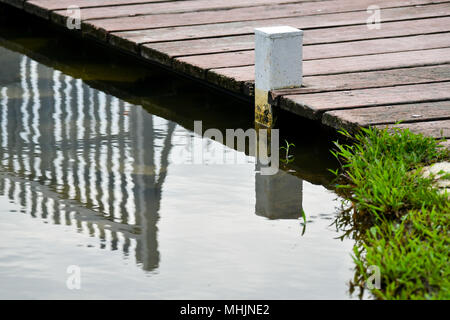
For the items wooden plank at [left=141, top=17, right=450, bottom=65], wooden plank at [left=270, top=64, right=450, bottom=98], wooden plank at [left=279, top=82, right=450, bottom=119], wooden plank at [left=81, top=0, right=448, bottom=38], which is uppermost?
wooden plank at [left=81, top=0, right=448, bottom=38]

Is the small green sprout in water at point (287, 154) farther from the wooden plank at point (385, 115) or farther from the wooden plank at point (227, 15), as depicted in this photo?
the wooden plank at point (227, 15)

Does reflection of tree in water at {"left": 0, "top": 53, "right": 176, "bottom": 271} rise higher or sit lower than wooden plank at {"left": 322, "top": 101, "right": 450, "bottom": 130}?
lower

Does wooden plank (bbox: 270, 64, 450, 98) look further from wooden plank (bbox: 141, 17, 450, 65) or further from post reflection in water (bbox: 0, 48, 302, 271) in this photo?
wooden plank (bbox: 141, 17, 450, 65)

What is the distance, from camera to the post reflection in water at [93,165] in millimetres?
4488

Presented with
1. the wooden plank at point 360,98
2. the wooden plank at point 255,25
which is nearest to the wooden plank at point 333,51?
the wooden plank at point 255,25

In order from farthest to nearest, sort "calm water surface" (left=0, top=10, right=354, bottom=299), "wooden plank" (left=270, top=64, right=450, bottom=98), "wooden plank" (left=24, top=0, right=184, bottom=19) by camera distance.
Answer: "wooden plank" (left=24, top=0, right=184, bottom=19) < "wooden plank" (left=270, top=64, right=450, bottom=98) < "calm water surface" (left=0, top=10, right=354, bottom=299)

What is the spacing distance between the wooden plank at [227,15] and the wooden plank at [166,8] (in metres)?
0.10

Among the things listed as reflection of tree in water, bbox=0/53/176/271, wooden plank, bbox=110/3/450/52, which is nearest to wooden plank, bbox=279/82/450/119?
reflection of tree in water, bbox=0/53/176/271

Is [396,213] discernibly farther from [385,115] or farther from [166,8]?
Result: [166,8]

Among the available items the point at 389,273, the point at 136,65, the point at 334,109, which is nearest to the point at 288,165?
the point at 334,109

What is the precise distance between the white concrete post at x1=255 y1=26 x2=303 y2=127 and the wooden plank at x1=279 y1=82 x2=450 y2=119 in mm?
141

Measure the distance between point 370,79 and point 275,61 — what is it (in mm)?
670

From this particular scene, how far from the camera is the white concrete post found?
544 centimetres

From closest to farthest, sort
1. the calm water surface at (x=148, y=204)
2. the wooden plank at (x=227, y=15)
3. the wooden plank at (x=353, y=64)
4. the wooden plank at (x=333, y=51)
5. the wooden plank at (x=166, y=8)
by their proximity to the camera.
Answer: the calm water surface at (x=148, y=204) < the wooden plank at (x=353, y=64) < the wooden plank at (x=333, y=51) < the wooden plank at (x=227, y=15) < the wooden plank at (x=166, y=8)
